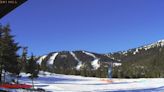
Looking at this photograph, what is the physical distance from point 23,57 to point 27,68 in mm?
12336

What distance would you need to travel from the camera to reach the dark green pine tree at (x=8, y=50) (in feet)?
230

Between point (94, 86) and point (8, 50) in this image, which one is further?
point (94, 86)

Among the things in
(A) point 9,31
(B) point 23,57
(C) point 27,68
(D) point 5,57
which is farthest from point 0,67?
(B) point 23,57

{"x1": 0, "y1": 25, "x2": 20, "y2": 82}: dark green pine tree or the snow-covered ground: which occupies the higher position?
{"x1": 0, "y1": 25, "x2": 20, "y2": 82}: dark green pine tree

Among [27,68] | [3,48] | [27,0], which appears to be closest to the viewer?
[27,0]

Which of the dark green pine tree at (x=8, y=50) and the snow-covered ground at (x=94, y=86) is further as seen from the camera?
the snow-covered ground at (x=94, y=86)

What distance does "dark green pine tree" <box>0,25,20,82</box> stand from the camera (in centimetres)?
7012

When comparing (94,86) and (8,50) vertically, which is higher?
(8,50)

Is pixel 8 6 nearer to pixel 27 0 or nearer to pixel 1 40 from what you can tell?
Answer: pixel 27 0

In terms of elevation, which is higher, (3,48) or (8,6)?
(3,48)

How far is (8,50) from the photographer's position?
70562 mm

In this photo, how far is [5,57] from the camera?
7088 centimetres

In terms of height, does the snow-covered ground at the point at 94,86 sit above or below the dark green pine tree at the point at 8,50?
below

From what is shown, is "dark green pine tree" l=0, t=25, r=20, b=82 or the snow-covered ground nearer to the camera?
"dark green pine tree" l=0, t=25, r=20, b=82
